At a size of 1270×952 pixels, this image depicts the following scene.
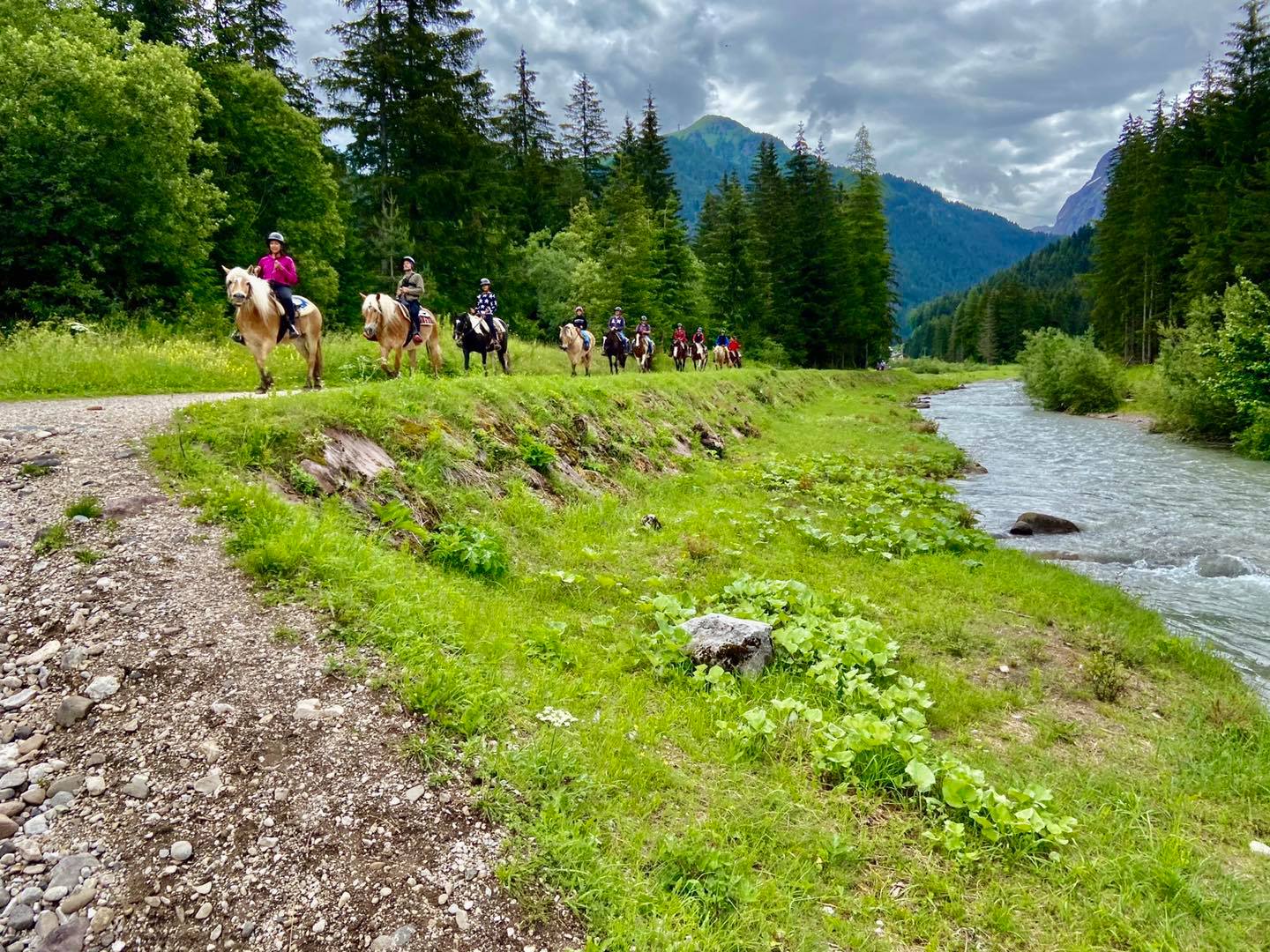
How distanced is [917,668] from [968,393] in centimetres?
5769

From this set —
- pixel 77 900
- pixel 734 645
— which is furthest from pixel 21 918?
pixel 734 645

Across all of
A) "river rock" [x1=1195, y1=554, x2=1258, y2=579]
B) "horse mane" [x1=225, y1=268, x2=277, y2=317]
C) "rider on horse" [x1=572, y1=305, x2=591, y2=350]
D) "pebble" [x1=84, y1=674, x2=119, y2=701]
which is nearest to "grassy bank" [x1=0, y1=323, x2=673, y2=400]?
"horse mane" [x1=225, y1=268, x2=277, y2=317]

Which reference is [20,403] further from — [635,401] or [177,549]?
[635,401]

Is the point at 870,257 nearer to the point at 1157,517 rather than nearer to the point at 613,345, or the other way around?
the point at 613,345

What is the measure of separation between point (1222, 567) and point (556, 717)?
11.6m

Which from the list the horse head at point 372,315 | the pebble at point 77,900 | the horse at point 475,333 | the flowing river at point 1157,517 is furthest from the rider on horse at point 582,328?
the pebble at point 77,900

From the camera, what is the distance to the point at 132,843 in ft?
10.2

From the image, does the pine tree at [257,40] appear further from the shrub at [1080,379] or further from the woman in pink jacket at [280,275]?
the shrub at [1080,379]

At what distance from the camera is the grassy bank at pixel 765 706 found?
3.57 meters

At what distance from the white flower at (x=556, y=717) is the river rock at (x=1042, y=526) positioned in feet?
36.3

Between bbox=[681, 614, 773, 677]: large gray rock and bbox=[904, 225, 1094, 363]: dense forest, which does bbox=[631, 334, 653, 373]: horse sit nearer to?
bbox=[681, 614, 773, 677]: large gray rock

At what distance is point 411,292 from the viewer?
14.9 meters

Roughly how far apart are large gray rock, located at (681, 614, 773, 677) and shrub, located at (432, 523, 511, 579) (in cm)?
244

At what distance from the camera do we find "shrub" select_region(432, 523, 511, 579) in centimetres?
698
